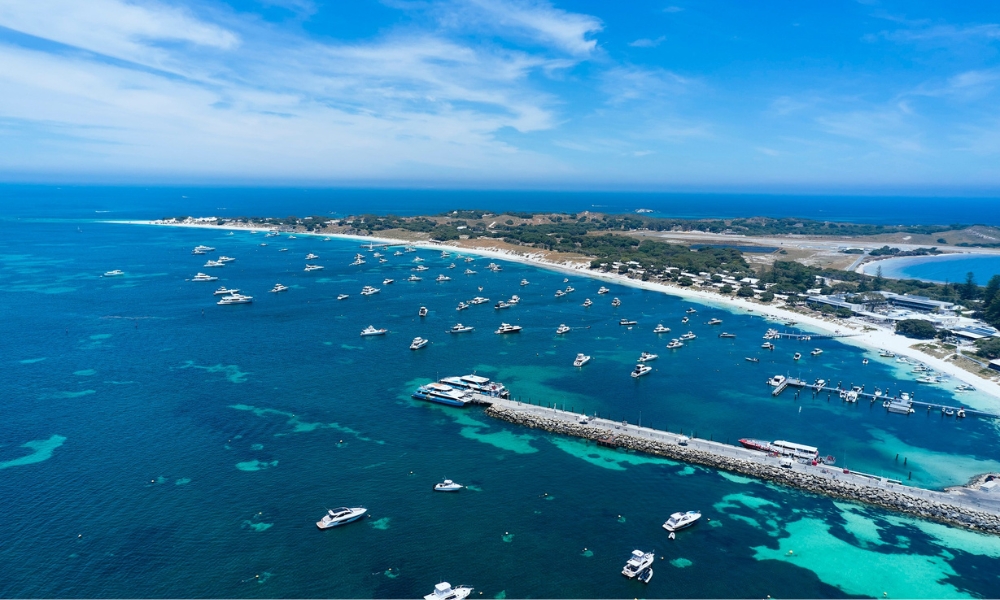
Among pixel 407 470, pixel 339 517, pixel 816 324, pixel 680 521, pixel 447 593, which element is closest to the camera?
pixel 447 593

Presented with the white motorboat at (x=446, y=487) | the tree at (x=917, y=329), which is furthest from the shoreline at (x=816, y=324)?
the white motorboat at (x=446, y=487)

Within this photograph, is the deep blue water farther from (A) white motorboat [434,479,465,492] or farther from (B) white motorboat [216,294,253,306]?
(B) white motorboat [216,294,253,306]

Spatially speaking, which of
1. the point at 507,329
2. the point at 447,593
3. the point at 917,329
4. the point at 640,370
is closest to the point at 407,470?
the point at 447,593

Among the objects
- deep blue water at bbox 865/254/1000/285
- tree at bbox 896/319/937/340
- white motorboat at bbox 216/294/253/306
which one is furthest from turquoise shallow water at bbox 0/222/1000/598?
deep blue water at bbox 865/254/1000/285

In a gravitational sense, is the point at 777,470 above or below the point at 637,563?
above

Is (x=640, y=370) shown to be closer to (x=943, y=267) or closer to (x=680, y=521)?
(x=680, y=521)

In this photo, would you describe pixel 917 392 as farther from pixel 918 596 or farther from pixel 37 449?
pixel 37 449
